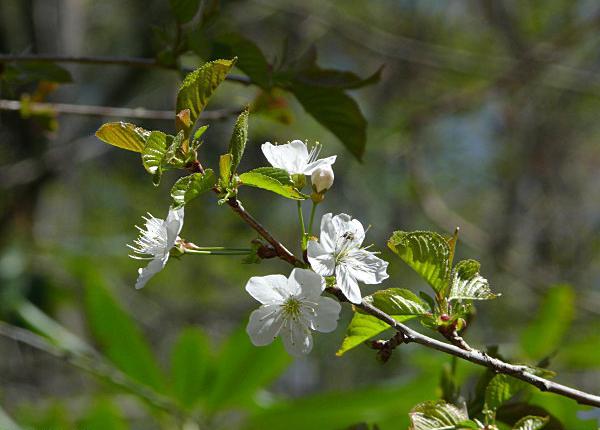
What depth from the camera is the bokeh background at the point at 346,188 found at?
5.02 ft

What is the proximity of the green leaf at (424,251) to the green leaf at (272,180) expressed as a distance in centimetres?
7

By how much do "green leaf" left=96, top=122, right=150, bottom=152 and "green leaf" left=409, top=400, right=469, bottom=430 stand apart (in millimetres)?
261

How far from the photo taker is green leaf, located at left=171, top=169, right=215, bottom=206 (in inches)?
17.1

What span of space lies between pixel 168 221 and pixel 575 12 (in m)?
2.78

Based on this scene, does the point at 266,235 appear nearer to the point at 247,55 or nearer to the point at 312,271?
the point at 312,271

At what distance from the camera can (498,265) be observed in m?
2.02

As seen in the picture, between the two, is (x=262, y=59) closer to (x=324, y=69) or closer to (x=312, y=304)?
(x=324, y=69)

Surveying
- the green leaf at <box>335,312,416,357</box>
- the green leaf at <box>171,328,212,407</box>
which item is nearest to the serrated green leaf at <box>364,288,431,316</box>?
the green leaf at <box>335,312,416,357</box>

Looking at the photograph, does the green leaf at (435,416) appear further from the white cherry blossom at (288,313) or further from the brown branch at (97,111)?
the brown branch at (97,111)

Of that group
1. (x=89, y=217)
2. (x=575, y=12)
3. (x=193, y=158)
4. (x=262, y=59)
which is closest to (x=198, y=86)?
(x=193, y=158)

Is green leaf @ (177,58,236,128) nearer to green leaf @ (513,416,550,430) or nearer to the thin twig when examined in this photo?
green leaf @ (513,416,550,430)

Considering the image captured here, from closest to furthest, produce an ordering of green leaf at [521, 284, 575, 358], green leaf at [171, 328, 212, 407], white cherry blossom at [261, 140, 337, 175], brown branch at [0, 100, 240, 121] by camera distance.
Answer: white cherry blossom at [261, 140, 337, 175] < brown branch at [0, 100, 240, 121] < green leaf at [171, 328, 212, 407] < green leaf at [521, 284, 575, 358]

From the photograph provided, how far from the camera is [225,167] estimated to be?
446mm

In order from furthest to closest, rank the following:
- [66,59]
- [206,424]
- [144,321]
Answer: [144,321] < [206,424] < [66,59]
